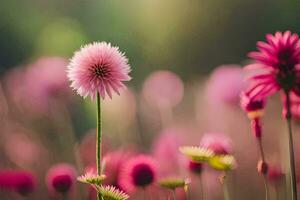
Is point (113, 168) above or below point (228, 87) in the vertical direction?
below

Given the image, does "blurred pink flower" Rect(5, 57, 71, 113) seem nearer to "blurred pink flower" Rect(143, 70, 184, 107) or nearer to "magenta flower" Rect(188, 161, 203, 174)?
"blurred pink flower" Rect(143, 70, 184, 107)

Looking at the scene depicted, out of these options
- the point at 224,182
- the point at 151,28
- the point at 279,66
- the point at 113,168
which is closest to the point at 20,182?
the point at 113,168

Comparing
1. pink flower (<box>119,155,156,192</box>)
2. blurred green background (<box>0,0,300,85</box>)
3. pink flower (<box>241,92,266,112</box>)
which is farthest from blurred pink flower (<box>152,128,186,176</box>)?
blurred green background (<box>0,0,300,85</box>)

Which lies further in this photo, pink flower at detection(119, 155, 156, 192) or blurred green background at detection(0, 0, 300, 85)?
blurred green background at detection(0, 0, 300, 85)

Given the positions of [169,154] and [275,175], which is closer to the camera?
[275,175]

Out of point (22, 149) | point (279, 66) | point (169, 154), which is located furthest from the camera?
point (22, 149)

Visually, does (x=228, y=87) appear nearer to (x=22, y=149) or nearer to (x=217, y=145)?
(x=217, y=145)
